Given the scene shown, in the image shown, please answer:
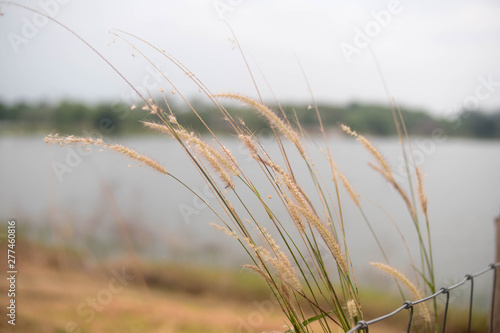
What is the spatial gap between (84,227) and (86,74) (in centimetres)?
83

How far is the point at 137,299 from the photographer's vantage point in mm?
2324

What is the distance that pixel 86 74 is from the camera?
7.39ft

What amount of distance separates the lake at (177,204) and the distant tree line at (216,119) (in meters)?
0.09

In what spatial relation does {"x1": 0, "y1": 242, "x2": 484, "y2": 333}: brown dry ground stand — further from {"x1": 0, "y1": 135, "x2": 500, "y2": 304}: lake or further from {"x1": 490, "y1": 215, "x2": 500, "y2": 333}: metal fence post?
{"x1": 490, "y1": 215, "x2": 500, "y2": 333}: metal fence post

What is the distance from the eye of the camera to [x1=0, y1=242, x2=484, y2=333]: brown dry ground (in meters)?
2.05

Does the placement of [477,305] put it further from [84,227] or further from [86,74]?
[86,74]

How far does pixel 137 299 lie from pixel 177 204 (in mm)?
565

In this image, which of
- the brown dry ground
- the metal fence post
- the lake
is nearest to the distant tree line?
the lake

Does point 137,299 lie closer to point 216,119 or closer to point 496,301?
point 216,119

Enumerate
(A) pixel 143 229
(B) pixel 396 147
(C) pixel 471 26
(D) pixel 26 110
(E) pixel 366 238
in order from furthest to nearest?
(C) pixel 471 26
(B) pixel 396 147
(E) pixel 366 238
(A) pixel 143 229
(D) pixel 26 110

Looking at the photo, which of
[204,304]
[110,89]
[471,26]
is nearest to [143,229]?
[204,304]

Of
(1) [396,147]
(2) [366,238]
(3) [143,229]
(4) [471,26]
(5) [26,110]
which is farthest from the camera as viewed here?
(4) [471,26]

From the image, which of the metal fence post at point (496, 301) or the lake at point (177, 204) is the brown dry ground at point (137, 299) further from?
the metal fence post at point (496, 301)

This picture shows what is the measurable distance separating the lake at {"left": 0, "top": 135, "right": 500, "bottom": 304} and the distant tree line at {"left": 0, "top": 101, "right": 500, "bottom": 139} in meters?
0.09
